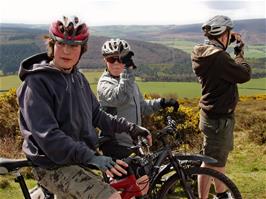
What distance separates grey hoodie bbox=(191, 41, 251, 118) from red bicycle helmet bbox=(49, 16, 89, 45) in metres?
1.85

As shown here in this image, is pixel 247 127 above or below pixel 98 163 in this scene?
below

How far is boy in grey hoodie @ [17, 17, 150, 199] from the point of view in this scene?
3.20 m

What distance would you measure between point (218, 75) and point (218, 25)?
0.53 metres

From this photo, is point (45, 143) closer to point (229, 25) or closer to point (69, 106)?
point (69, 106)

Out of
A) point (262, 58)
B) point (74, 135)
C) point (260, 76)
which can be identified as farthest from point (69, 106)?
point (262, 58)

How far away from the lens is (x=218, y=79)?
195 inches

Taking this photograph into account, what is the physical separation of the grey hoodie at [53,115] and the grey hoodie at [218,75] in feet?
5.68

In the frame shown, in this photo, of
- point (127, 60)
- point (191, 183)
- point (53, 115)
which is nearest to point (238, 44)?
point (127, 60)

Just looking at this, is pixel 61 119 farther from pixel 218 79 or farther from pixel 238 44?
pixel 238 44

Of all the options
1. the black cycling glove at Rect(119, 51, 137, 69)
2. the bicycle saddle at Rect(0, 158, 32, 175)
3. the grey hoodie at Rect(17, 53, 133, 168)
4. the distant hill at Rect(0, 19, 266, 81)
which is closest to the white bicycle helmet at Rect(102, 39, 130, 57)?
the black cycling glove at Rect(119, 51, 137, 69)

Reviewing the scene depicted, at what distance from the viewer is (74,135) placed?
3500mm

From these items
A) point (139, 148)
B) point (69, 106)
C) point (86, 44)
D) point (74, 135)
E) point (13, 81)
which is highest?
point (86, 44)

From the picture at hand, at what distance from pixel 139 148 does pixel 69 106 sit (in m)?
1.02

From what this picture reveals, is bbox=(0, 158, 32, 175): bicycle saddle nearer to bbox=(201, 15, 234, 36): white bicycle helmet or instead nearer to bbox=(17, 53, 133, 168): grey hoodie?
bbox=(17, 53, 133, 168): grey hoodie
